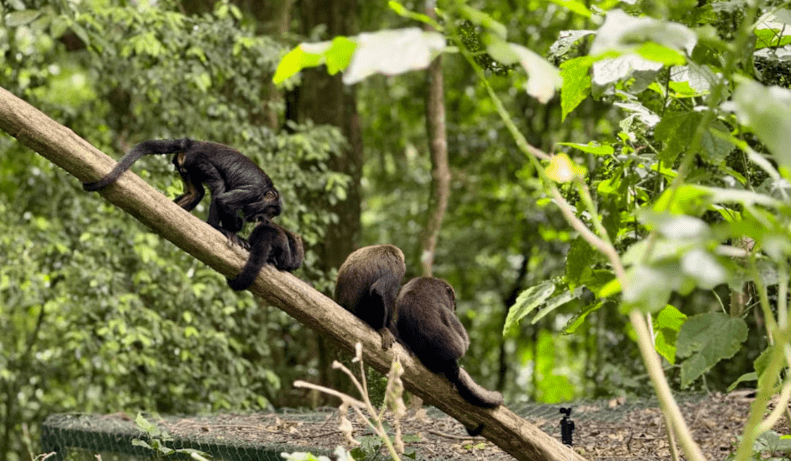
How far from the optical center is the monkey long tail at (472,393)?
3383mm

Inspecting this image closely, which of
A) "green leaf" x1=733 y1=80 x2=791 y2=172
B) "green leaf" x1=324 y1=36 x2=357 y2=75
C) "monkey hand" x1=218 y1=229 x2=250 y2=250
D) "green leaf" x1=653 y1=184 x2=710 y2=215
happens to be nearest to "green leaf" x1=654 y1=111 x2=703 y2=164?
"green leaf" x1=653 y1=184 x2=710 y2=215

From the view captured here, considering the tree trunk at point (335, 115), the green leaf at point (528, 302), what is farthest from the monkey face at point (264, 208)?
the tree trunk at point (335, 115)

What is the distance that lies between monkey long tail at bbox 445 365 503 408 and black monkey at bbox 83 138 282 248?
1310 millimetres

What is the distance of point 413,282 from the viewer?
4.13 m

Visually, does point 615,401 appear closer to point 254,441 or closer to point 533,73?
point 254,441

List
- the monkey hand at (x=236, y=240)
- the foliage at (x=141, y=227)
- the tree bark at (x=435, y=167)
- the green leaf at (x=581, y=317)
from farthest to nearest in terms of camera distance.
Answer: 1. the tree bark at (x=435, y=167)
2. the foliage at (x=141, y=227)
3. the monkey hand at (x=236, y=240)
4. the green leaf at (x=581, y=317)

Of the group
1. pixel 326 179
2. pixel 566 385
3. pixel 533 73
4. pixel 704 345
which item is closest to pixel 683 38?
pixel 533 73

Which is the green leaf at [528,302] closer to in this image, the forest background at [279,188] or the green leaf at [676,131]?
the forest background at [279,188]

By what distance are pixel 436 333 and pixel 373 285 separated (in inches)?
16.5

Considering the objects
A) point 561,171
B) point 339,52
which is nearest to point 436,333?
point 561,171

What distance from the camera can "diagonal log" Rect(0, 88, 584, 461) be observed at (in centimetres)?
298

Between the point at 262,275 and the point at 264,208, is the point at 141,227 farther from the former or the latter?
the point at 262,275

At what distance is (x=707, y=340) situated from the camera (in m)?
1.83

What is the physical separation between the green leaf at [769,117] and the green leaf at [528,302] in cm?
179
